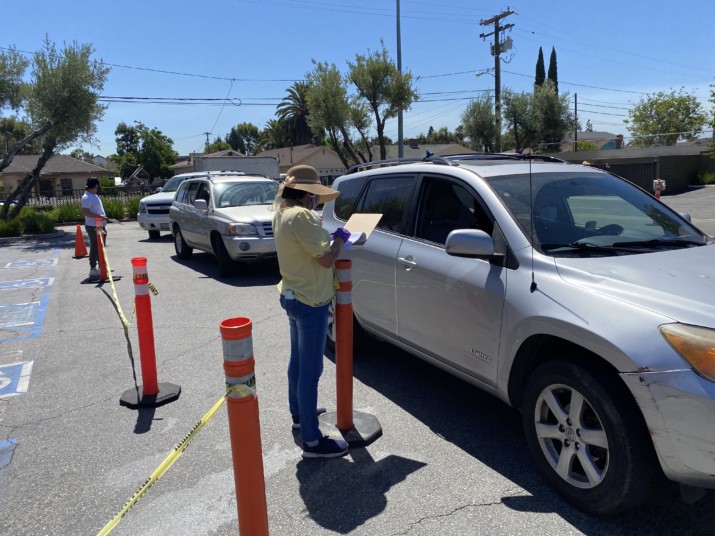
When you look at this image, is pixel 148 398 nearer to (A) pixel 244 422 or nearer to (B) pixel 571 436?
(A) pixel 244 422

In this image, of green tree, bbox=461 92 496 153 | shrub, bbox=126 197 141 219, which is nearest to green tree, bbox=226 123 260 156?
green tree, bbox=461 92 496 153

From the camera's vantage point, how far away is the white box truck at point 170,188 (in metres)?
16.1

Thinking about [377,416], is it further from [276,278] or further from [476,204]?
[276,278]

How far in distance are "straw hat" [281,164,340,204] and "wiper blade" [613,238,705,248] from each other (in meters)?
1.86

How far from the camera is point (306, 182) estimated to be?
3412 millimetres

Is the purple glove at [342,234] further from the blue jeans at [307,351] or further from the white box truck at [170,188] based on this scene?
the white box truck at [170,188]

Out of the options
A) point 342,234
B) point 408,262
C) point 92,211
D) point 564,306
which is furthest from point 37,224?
point 564,306

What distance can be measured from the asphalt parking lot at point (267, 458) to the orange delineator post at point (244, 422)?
71 cm

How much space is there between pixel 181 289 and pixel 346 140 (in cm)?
2372

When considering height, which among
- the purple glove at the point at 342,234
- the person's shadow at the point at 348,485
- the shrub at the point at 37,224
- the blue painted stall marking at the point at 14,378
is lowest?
the person's shadow at the point at 348,485

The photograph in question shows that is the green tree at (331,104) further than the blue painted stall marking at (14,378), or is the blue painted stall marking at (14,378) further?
the green tree at (331,104)

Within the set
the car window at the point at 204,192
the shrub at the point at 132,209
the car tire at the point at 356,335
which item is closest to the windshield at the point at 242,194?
the car window at the point at 204,192

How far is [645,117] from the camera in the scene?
175ft

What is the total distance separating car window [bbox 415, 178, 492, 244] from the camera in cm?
399
